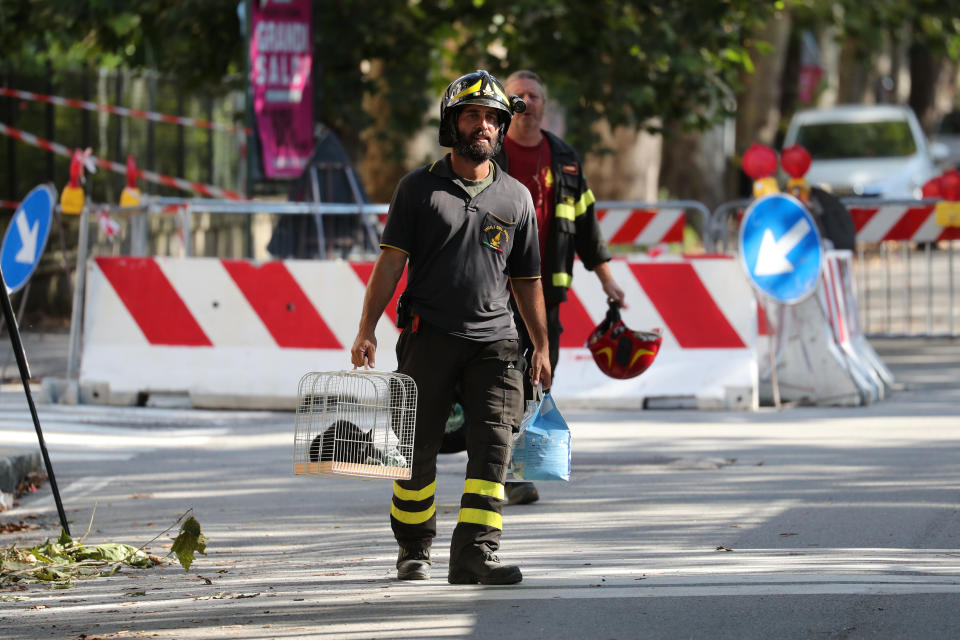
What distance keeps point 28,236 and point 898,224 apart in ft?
25.2

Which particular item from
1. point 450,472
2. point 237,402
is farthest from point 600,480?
point 237,402

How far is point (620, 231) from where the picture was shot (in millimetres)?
16172

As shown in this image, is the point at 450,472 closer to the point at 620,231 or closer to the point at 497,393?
the point at 497,393

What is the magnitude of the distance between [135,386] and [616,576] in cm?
661

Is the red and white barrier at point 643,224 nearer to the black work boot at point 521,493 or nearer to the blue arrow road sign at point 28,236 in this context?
the blue arrow road sign at point 28,236

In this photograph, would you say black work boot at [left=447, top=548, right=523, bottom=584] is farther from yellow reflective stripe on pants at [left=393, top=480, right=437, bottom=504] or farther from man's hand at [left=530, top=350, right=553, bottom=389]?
man's hand at [left=530, top=350, right=553, bottom=389]

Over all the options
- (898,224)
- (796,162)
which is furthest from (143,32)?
(898,224)

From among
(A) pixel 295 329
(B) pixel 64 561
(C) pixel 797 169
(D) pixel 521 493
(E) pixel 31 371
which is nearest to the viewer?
(B) pixel 64 561

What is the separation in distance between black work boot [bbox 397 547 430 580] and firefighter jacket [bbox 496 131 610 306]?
A: 1.86 m

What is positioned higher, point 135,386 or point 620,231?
point 620,231

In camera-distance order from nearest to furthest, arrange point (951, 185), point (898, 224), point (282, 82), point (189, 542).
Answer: point (189, 542), point (951, 185), point (898, 224), point (282, 82)

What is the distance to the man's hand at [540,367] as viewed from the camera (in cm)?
648

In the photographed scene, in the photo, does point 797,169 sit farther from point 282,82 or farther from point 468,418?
point 468,418

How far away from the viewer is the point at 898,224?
50.4 feet
